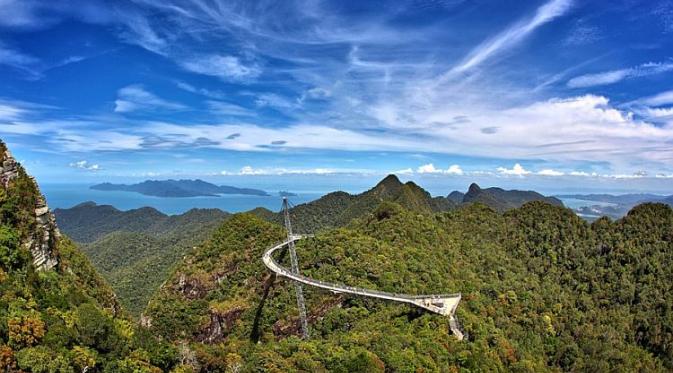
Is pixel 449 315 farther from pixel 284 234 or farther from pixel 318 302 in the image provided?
pixel 284 234

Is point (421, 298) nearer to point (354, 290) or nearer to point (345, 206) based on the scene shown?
point (354, 290)

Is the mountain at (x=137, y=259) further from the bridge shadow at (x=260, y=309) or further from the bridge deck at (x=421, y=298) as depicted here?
the bridge deck at (x=421, y=298)

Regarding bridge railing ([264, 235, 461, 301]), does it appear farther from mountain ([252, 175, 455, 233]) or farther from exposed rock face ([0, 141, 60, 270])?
mountain ([252, 175, 455, 233])

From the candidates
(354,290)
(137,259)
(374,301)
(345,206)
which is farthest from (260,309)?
(137,259)

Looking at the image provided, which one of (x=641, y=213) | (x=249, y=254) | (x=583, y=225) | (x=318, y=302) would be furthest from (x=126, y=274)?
(x=641, y=213)

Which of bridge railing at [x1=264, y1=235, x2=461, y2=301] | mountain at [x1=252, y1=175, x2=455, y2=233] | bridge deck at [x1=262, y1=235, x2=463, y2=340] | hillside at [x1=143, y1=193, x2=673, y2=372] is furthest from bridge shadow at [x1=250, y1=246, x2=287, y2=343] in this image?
mountain at [x1=252, y1=175, x2=455, y2=233]

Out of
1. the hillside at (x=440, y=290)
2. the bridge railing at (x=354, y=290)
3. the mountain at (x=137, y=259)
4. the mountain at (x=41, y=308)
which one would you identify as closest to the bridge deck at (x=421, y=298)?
the bridge railing at (x=354, y=290)
